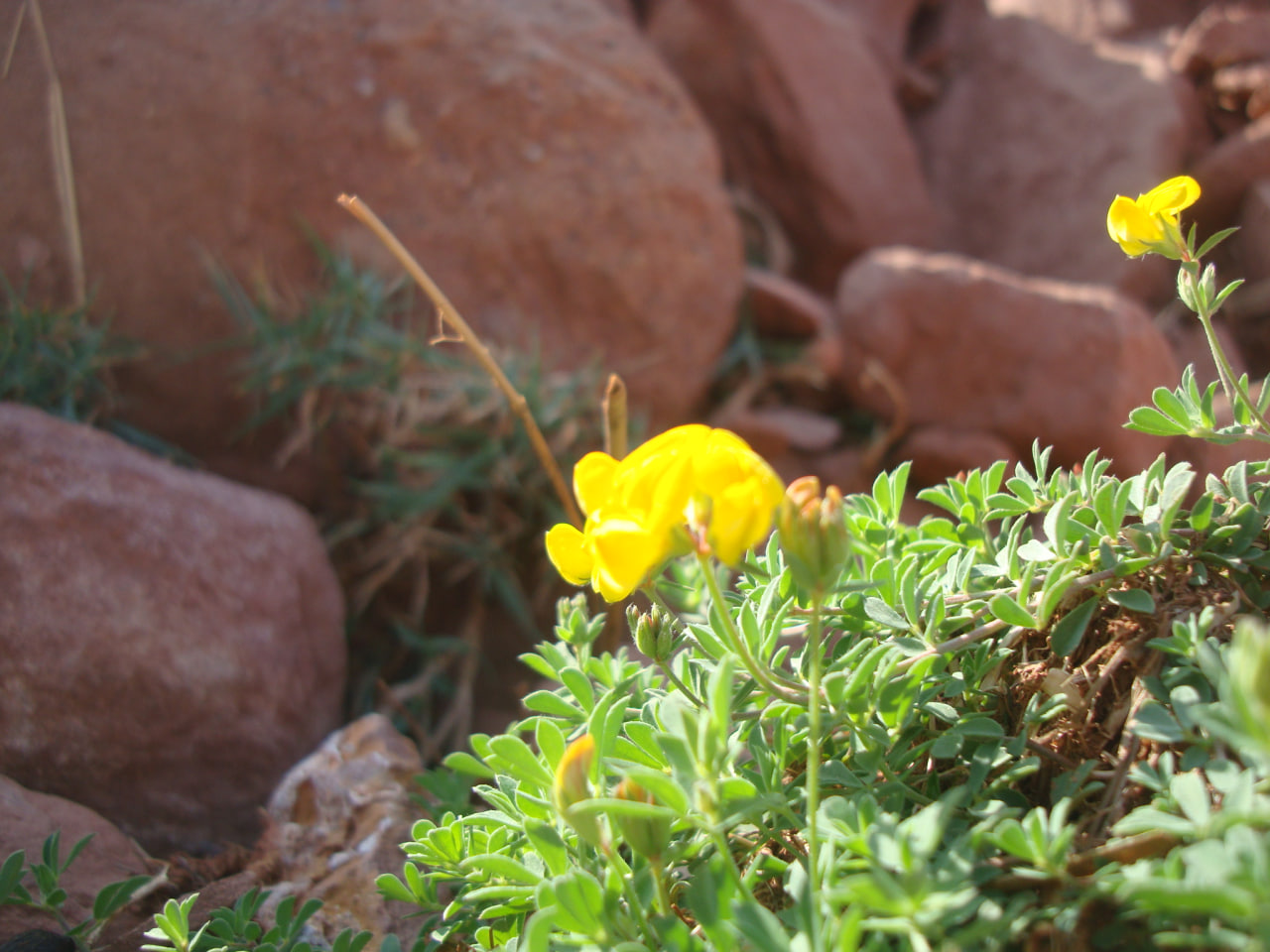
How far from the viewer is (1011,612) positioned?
2.52ft

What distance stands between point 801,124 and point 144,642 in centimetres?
342

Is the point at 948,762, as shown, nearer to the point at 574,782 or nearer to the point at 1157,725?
the point at 1157,725

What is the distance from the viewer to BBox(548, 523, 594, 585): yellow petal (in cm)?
74

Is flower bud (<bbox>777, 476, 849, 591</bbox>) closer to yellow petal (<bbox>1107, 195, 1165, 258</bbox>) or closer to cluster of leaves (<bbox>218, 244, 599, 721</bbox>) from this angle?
yellow petal (<bbox>1107, 195, 1165, 258</bbox>)

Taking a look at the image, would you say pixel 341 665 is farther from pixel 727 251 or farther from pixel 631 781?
pixel 727 251

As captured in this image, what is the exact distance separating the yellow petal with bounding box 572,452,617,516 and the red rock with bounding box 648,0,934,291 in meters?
3.51

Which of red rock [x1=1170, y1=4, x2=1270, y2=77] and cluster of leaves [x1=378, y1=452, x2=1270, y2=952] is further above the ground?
red rock [x1=1170, y1=4, x2=1270, y2=77]

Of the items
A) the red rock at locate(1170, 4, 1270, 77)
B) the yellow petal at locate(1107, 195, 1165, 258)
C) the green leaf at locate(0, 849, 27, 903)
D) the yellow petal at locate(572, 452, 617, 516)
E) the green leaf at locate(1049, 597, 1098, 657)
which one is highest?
the red rock at locate(1170, 4, 1270, 77)

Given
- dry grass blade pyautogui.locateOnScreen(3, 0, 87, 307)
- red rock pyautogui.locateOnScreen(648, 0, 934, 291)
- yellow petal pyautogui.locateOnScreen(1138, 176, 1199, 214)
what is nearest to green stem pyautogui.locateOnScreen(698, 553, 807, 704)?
yellow petal pyautogui.locateOnScreen(1138, 176, 1199, 214)

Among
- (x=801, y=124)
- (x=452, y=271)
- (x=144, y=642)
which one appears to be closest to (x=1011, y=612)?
(x=144, y=642)

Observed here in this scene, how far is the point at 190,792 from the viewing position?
4.97 feet

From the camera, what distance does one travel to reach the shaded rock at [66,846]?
1.12 m

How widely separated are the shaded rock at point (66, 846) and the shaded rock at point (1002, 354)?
2447mm

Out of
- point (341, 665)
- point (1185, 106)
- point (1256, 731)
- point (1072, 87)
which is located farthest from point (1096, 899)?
point (1072, 87)
